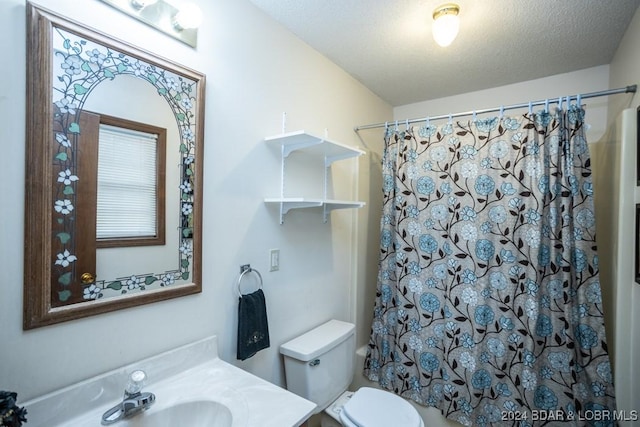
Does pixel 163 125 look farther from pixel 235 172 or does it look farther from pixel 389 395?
pixel 389 395

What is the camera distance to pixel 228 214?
1374mm

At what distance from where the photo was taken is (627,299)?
1.45 metres

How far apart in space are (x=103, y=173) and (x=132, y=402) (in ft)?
2.38

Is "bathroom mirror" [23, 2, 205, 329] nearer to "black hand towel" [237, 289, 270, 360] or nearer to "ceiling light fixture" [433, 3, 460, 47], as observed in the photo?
"black hand towel" [237, 289, 270, 360]

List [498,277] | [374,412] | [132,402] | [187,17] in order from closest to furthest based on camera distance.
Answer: [132,402] → [187,17] → [374,412] → [498,277]

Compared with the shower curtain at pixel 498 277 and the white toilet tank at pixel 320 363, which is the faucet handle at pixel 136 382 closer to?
the white toilet tank at pixel 320 363

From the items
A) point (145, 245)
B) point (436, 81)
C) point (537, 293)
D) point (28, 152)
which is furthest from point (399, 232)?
point (28, 152)

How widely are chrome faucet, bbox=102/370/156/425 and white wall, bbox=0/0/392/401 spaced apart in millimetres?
121

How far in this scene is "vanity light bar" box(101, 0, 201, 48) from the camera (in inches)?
40.8

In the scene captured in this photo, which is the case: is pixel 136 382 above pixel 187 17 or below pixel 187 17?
below

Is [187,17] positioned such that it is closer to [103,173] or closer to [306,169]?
[103,173]

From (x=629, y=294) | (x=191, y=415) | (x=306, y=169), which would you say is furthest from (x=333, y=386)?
(x=629, y=294)

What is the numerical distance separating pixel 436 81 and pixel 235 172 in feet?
5.57

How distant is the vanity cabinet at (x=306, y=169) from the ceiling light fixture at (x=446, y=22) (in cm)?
68
